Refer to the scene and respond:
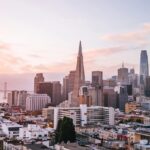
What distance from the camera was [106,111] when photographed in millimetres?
39656

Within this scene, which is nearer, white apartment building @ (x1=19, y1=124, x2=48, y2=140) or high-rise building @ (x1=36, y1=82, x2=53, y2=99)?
white apartment building @ (x1=19, y1=124, x2=48, y2=140)

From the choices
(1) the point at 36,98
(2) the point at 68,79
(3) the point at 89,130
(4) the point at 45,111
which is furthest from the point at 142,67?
(3) the point at 89,130

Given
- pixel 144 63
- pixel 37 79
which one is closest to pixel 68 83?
pixel 37 79

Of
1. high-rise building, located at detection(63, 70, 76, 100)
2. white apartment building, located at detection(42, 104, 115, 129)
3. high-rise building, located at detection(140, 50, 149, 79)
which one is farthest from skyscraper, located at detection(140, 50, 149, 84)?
white apartment building, located at detection(42, 104, 115, 129)

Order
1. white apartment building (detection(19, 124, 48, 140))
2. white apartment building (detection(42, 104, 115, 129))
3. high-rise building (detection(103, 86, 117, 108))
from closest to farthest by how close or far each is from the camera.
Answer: white apartment building (detection(19, 124, 48, 140)) < white apartment building (detection(42, 104, 115, 129)) < high-rise building (detection(103, 86, 117, 108))

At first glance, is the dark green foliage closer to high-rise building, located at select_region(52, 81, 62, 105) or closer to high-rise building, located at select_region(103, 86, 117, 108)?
high-rise building, located at select_region(103, 86, 117, 108)

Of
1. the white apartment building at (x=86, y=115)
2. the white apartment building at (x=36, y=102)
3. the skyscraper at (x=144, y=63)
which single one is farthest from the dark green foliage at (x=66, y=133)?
the skyscraper at (x=144, y=63)

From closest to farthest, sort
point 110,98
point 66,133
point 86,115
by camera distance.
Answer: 1. point 66,133
2. point 86,115
3. point 110,98

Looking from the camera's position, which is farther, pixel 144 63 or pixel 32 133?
pixel 144 63

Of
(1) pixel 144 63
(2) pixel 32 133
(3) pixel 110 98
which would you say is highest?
(1) pixel 144 63

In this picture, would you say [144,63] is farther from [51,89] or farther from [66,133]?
[66,133]

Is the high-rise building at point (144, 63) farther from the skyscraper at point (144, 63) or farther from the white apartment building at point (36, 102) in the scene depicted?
the white apartment building at point (36, 102)

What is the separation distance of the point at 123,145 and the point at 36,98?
53037mm

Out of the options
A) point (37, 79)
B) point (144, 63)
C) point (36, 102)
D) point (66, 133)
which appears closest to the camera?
point (66, 133)
